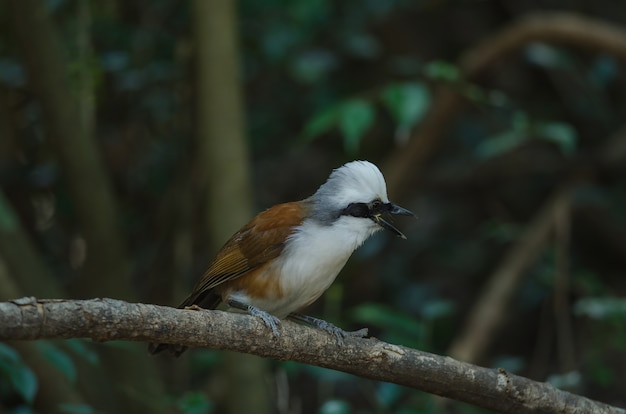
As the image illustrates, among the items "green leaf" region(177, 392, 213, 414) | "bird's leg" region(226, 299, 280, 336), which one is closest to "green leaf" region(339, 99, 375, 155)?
"bird's leg" region(226, 299, 280, 336)

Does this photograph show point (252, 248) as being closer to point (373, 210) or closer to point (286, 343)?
point (373, 210)

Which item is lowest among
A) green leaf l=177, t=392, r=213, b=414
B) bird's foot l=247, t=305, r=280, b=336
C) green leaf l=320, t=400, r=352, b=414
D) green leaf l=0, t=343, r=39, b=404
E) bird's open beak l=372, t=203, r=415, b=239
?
green leaf l=320, t=400, r=352, b=414

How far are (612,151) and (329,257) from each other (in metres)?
3.95

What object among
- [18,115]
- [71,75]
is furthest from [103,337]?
[18,115]

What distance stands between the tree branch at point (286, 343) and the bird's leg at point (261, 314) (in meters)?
0.03

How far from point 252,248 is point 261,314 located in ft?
1.65

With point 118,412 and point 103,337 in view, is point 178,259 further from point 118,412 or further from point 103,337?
point 103,337

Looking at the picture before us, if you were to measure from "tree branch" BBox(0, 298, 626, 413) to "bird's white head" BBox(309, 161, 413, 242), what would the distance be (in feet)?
1.66

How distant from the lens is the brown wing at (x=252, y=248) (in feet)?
11.1

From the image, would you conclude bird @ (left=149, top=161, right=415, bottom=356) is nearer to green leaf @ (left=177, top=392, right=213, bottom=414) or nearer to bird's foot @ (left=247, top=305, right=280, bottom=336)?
bird's foot @ (left=247, top=305, right=280, bottom=336)

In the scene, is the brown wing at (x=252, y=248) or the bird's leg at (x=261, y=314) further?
the brown wing at (x=252, y=248)

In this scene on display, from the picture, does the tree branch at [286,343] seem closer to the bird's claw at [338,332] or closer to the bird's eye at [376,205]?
the bird's claw at [338,332]

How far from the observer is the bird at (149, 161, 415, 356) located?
3283 mm

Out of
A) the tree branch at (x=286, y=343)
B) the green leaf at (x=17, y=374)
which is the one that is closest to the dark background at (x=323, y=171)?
the green leaf at (x=17, y=374)
